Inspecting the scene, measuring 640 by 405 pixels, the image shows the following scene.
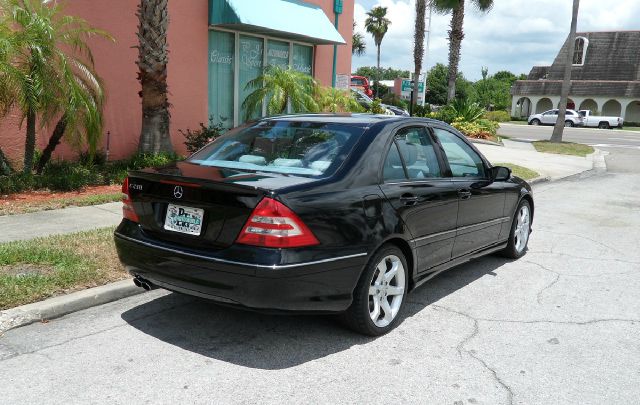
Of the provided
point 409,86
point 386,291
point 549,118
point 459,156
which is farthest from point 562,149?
point 549,118

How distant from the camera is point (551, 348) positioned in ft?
13.5

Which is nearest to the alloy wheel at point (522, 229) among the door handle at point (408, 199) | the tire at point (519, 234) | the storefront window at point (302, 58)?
the tire at point (519, 234)

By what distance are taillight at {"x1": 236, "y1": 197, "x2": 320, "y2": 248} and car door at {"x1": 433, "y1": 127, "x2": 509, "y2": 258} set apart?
6.64ft

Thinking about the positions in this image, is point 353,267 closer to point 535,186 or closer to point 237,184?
point 237,184

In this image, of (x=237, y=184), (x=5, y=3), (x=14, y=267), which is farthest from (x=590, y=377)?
(x=5, y=3)

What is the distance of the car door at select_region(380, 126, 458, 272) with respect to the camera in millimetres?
4363

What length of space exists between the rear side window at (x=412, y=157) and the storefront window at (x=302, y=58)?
33.5ft

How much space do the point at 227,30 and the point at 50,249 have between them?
835 centimetres

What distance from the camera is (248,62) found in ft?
43.8

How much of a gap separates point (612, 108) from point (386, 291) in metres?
60.1

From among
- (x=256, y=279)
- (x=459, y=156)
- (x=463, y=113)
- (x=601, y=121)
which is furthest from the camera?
(x=601, y=121)

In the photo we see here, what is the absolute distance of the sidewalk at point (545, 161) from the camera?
15363mm

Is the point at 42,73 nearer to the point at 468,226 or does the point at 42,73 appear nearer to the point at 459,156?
the point at 459,156

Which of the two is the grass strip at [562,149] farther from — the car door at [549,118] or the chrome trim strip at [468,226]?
the car door at [549,118]
